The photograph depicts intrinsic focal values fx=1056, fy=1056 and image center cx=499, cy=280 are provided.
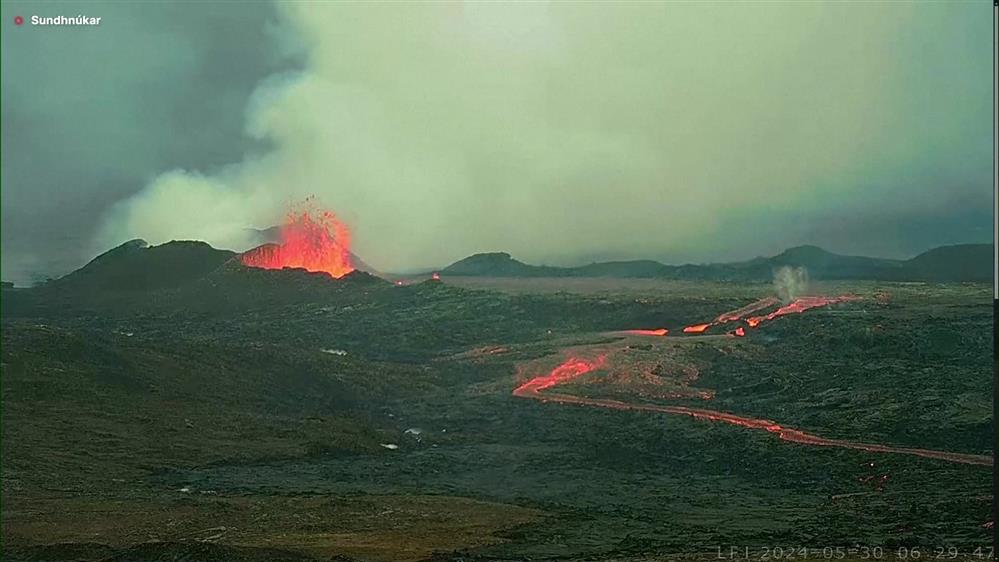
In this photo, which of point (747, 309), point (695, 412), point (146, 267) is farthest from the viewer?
point (747, 309)

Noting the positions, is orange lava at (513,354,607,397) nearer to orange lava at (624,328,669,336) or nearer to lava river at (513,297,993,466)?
lava river at (513,297,993,466)

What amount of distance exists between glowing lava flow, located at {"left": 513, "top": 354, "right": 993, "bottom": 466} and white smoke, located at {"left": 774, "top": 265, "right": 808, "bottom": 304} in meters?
23.0

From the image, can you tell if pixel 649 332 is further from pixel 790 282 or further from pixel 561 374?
pixel 790 282

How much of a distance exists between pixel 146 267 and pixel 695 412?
56839 millimetres

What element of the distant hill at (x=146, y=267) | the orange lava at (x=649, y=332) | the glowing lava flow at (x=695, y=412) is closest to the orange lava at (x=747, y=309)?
the orange lava at (x=649, y=332)

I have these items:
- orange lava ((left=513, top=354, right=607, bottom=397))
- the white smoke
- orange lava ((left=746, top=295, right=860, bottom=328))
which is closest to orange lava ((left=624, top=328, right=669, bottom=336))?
orange lava ((left=513, top=354, right=607, bottom=397))

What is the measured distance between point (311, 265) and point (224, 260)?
13561mm

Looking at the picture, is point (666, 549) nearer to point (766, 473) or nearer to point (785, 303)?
point (766, 473)

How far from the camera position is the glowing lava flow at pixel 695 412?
7156 centimetres

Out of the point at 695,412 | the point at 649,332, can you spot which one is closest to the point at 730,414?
the point at 695,412

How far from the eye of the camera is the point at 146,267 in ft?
350

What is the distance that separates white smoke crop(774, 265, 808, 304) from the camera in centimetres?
11019

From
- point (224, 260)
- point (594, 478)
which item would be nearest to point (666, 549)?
point (594, 478)

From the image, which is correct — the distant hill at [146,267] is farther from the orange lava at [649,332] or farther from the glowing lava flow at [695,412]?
the orange lava at [649,332]
